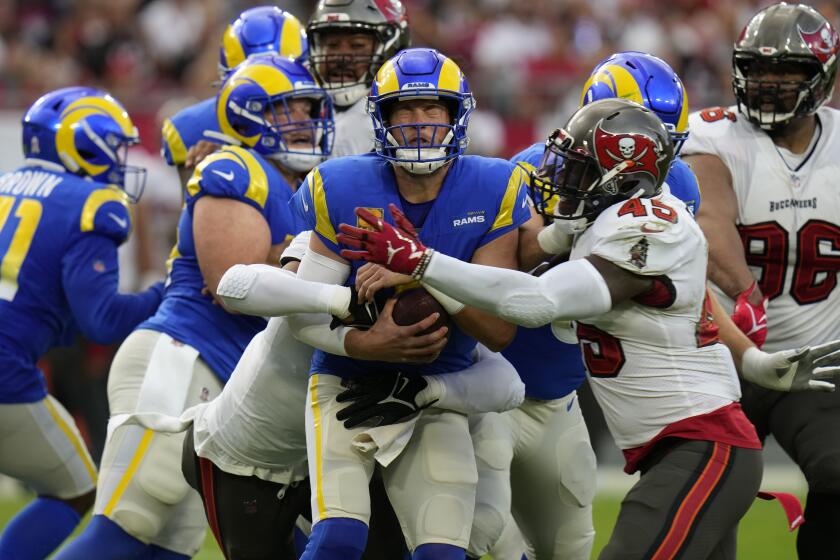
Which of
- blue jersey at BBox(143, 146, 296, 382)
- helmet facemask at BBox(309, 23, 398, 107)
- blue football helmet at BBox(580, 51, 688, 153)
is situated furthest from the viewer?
helmet facemask at BBox(309, 23, 398, 107)

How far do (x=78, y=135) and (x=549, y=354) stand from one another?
2009mm

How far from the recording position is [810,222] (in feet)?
14.9

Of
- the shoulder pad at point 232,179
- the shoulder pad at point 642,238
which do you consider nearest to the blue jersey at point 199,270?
the shoulder pad at point 232,179

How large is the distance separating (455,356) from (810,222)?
1.55 metres

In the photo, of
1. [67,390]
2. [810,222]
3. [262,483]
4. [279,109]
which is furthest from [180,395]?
[67,390]

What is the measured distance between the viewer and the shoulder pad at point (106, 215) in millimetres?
4781

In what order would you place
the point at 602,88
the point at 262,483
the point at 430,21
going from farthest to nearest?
the point at 430,21 → the point at 602,88 → the point at 262,483

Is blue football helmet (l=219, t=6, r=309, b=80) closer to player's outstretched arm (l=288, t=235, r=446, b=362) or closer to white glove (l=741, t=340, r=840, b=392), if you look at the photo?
player's outstretched arm (l=288, t=235, r=446, b=362)

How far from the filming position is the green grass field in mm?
6320

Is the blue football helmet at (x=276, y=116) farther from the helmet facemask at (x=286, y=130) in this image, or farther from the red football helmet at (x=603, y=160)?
the red football helmet at (x=603, y=160)

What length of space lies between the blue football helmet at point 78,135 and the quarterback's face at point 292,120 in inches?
29.8

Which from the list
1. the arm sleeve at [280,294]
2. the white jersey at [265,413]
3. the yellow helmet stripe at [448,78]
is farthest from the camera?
the white jersey at [265,413]

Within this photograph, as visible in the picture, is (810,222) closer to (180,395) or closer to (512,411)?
(512,411)

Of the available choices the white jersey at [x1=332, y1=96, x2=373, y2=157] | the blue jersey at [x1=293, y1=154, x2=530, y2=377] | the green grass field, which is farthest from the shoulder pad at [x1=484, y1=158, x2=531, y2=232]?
the green grass field
